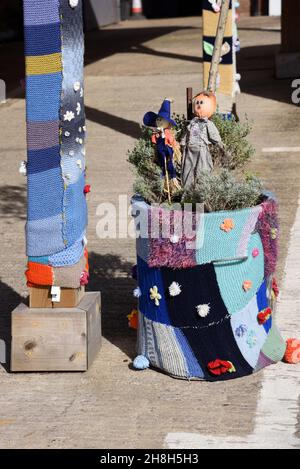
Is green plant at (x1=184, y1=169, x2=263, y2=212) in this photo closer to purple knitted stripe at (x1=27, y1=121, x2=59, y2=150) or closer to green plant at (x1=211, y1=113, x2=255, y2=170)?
green plant at (x1=211, y1=113, x2=255, y2=170)

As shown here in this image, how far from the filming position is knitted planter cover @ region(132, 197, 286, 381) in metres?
6.93

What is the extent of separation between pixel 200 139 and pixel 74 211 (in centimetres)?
105

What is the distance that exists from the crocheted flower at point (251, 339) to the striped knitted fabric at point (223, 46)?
833 centimetres

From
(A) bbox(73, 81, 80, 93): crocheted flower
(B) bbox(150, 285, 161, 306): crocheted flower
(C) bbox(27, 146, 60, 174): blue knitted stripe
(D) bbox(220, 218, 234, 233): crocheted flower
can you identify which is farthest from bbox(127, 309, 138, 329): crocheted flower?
(A) bbox(73, 81, 80, 93): crocheted flower

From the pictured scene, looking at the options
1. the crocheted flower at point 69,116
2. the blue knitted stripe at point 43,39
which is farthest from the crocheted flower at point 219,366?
the blue knitted stripe at point 43,39

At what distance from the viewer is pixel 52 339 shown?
24.1ft

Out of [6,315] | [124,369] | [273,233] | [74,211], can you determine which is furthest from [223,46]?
[124,369]

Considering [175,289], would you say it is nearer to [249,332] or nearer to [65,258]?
[249,332]

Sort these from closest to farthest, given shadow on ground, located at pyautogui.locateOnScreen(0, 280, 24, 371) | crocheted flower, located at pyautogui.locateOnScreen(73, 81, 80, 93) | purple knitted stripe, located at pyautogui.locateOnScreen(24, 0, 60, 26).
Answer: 1. purple knitted stripe, located at pyautogui.locateOnScreen(24, 0, 60, 26)
2. crocheted flower, located at pyautogui.locateOnScreen(73, 81, 80, 93)
3. shadow on ground, located at pyautogui.locateOnScreen(0, 280, 24, 371)

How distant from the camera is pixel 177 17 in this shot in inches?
1513

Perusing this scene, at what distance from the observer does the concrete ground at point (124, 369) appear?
640cm

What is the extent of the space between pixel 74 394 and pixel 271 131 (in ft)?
28.7

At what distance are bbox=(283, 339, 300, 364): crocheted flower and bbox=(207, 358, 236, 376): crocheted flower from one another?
1.79 ft

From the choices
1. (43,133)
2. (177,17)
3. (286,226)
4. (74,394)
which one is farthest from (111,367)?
(177,17)
